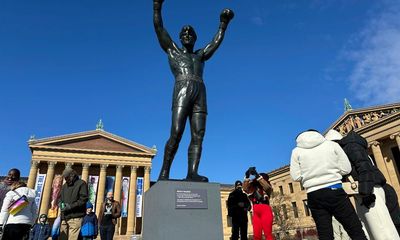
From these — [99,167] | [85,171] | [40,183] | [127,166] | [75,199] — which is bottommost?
[75,199]

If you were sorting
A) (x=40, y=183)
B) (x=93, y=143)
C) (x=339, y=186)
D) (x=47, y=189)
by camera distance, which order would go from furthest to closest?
(x=93, y=143), (x=47, y=189), (x=40, y=183), (x=339, y=186)

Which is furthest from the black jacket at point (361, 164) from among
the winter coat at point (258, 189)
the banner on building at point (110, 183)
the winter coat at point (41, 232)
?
the banner on building at point (110, 183)

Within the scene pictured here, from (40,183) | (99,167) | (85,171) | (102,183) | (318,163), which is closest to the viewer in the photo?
(318,163)

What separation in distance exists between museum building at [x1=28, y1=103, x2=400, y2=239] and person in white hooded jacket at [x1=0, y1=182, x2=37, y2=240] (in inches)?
1439

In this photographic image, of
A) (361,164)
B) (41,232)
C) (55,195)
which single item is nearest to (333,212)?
(361,164)

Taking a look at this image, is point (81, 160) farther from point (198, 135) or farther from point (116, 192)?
point (198, 135)

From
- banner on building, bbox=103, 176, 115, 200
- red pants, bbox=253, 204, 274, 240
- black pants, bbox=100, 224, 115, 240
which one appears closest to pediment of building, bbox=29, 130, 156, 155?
banner on building, bbox=103, 176, 115, 200

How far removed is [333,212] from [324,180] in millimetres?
387

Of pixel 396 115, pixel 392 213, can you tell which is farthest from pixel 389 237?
pixel 396 115

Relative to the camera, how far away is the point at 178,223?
3.64 m

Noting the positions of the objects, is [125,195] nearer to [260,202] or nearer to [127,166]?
[127,166]

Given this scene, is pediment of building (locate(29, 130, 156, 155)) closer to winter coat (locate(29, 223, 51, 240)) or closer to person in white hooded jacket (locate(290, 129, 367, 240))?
winter coat (locate(29, 223, 51, 240))

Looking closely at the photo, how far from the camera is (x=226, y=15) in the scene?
5426 millimetres

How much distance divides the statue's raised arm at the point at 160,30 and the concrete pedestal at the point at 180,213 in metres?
2.66
